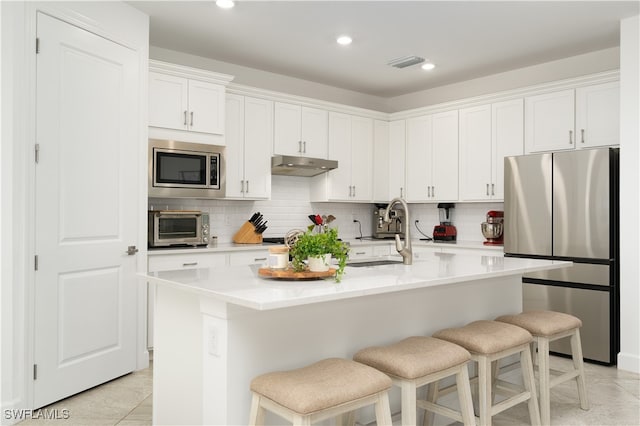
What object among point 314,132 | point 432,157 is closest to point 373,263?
point 314,132

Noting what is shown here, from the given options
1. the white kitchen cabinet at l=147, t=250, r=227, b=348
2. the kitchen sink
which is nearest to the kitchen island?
the kitchen sink

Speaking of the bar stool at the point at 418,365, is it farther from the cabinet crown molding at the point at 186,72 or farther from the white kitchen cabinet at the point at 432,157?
the white kitchen cabinet at the point at 432,157

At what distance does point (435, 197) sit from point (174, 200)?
113 inches

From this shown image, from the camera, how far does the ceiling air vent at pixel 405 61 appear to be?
4855 millimetres

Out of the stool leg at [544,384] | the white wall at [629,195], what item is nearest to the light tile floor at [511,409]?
the stool leg at [544,384]

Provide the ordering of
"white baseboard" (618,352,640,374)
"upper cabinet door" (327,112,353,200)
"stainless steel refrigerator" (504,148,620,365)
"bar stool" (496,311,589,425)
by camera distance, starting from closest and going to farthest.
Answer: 1. "bar stool" (496,311,589,425)
2. "white baseboard" (618,352,640,374)
3. "stainless steel refrigerator" (504,148,620,365)
4. "upper cabinet door" (327,112,353,200)

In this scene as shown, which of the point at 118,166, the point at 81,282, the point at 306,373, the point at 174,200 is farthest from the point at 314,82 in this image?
the point at 306,373

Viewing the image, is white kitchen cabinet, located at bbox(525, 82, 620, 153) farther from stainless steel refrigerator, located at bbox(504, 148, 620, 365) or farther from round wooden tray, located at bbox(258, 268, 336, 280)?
round wooden tray, located at bbox(258, 268, 336, 280)

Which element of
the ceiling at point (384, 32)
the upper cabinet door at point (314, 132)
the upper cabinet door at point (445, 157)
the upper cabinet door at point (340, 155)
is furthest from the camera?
the upper cabinet door at point (340, 155)

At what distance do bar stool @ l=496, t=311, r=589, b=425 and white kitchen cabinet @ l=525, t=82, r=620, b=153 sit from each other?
2.06 m

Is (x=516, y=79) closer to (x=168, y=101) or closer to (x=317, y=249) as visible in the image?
(x=168, y=101)

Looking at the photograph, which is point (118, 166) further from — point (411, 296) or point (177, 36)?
point (411, 296)

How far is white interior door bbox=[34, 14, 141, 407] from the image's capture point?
3076 mm

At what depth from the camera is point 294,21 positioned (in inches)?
157
